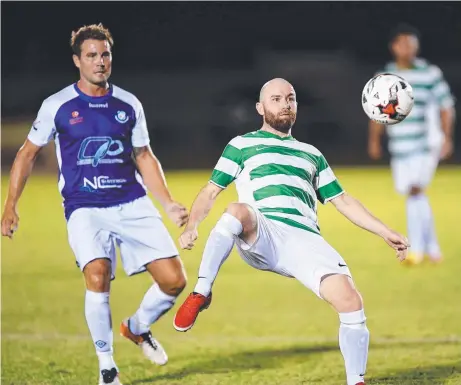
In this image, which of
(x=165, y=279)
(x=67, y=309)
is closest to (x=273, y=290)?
(x=67, y=309)

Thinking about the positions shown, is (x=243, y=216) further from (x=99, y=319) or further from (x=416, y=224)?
(x=416, y=224)

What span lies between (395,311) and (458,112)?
1972 cm

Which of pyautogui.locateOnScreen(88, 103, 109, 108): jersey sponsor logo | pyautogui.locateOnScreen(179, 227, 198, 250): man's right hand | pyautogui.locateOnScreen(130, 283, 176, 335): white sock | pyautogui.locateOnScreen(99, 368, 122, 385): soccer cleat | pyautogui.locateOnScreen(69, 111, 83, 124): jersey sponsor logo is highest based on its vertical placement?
pyautogui.locateOnScreen(88, 103, 109, 108): jersey sponsor logo

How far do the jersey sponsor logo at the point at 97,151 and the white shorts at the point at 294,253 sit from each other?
127 cm

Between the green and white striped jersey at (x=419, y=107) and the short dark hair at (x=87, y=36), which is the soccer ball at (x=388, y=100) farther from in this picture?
the green and white striped jersey at (x=419, y=107)

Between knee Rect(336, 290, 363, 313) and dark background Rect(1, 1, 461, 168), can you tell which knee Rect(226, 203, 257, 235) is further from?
dark background Rect(1, 1, 461, 168)

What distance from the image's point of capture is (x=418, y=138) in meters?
13.0

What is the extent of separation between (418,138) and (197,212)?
7.15 m

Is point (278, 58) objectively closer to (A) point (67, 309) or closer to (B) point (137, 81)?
(B) point (137, 81)

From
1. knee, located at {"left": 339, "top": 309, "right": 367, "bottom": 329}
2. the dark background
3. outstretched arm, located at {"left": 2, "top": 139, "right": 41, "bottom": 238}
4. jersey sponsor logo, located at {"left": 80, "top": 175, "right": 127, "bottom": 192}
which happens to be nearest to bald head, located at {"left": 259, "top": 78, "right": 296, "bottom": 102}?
jersey sponsor logo, located at {"left": 80, "top": 175, "right": 127, "bottom": 192}

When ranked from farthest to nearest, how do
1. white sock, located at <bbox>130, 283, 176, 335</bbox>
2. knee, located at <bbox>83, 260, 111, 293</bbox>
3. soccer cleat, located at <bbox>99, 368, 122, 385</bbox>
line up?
1. white sock, located at <bbox>130, 283, 176, 335</bbox>
2. knee, located at <bbox>83, 260, 111, 293</bbox>
3. soccer cleat, located at <bbox>99, 368, 122, 385</bbox>

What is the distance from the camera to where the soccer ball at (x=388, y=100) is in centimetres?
728

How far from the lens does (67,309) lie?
406 inches

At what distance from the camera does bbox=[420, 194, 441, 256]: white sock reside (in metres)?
12.6
